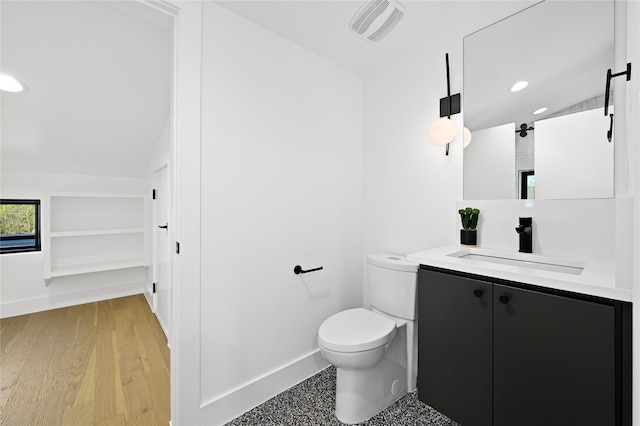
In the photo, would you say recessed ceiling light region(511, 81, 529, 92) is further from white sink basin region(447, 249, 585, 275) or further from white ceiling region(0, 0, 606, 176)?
white sink basin region(447, 249, 585, 275)

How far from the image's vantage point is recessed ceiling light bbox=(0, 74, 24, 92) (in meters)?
1.76

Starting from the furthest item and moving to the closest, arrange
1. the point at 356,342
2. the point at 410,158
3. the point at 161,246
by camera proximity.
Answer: the point at 161,246 → the point at 410,158 → the point at 356,342

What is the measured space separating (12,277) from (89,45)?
8.67 feet

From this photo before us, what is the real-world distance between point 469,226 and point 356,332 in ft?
2.98

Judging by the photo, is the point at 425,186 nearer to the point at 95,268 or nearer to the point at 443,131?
the point at 443,131

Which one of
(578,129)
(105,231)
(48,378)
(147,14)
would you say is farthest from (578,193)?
(105,231)

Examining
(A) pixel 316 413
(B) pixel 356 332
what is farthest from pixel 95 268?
(B) pixel 356 332


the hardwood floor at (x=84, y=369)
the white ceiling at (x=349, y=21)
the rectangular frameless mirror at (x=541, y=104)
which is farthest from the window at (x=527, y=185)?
the hardwood floor at (x=84, y=369)

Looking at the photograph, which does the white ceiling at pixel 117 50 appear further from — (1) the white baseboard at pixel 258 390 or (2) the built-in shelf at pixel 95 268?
(1) the white baseboard at pixel 258 390

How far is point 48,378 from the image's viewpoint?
1.79 metres

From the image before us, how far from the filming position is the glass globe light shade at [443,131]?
1.64 m

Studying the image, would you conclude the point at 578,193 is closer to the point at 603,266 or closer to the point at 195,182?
the point at 603,266

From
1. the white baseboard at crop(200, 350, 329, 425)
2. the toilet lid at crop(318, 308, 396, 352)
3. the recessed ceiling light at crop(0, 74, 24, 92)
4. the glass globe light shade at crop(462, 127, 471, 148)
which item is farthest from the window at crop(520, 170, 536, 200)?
the recessed ceiling light at crop(0, 74, 24, 92)

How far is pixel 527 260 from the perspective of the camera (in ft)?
4.45
